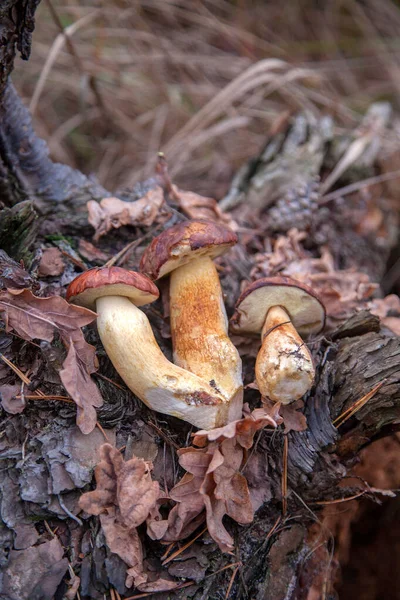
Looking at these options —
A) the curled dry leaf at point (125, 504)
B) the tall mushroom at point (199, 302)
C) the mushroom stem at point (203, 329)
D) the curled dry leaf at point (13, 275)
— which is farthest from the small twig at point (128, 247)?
the curled dry leaf at point (125, 504)

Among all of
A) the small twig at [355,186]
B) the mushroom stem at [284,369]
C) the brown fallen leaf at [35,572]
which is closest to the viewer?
the brown fallen leaf at [35,572]

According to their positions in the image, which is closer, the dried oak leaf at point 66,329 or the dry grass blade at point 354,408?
the dried oak leaf at point 66,329

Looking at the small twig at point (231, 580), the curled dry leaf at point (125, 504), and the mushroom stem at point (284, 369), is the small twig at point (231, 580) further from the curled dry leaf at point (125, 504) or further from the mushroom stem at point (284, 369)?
the mushroom stem at point (284, 369)

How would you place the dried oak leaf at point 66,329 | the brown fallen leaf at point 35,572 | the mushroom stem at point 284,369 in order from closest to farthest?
the brown fallen leaf at point 35,572 < the dried oak leaf at point 66,329 < the mushroom stem at point 284,369

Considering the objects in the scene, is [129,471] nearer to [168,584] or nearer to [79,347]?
[168,584]

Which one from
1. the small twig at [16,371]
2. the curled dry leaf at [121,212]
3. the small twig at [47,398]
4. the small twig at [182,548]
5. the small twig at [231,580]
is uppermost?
the curled dry leaf at [121,212]

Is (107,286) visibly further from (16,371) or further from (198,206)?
(198,206)

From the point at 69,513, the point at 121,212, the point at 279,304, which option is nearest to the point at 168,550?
the point at 69,513
